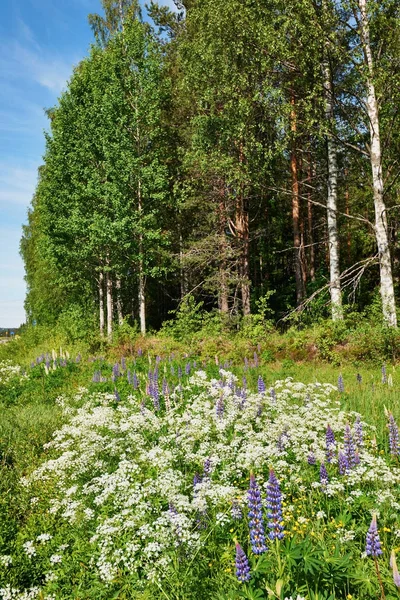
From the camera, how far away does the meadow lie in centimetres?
279

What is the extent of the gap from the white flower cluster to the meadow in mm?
23

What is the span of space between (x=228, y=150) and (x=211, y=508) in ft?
52.4

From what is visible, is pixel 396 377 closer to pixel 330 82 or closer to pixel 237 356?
pixel 237 356

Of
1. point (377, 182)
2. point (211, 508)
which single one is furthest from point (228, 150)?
point (211, 508)

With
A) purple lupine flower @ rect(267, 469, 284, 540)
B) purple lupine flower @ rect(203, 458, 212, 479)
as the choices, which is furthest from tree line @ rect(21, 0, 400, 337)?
purple lupine flower @ rect(267, 469, 284, 540)

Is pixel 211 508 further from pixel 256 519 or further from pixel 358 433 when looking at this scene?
pixel 358 433

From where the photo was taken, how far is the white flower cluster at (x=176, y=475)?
329 centimetres

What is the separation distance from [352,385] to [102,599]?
6585 millimetres

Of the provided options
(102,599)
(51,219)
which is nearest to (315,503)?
(102,599)

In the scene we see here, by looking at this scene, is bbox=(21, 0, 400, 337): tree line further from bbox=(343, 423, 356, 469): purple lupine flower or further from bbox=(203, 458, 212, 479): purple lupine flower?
bbox=(203, 458, 212, 479): purple lupine flower

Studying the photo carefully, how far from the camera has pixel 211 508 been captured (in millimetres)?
3809

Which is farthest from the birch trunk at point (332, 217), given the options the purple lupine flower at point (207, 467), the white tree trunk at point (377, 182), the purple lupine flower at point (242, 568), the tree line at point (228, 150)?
the purple lupine flower at point (242, 568)

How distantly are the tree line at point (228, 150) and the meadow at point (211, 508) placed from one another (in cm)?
888

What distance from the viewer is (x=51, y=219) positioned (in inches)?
992
